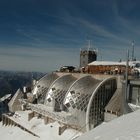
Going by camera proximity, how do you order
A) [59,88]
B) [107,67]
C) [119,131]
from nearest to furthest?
[119,131] < [59,88] < [107,67]

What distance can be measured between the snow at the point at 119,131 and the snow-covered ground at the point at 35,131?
58.3 feet

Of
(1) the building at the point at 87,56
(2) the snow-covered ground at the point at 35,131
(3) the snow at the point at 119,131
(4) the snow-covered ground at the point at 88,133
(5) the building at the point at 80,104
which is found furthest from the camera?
(1) the building at the point at 87,56

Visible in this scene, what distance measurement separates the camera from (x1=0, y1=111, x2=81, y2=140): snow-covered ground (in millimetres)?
25484

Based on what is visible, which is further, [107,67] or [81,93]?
[107,67]

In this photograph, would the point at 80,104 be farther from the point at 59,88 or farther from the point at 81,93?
the point at 59,88

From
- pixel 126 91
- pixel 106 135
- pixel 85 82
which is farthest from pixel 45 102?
pixel 106 135

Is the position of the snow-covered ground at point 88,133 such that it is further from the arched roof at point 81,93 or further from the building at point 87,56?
the building at point 87,56

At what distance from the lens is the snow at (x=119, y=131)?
17.1ft

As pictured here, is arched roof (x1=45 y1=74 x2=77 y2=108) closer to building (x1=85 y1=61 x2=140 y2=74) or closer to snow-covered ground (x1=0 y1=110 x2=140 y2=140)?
building (x1=85 y1=61 x2=140 y2=74)

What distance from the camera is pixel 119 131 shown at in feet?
18.8

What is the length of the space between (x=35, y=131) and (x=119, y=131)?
23.1m

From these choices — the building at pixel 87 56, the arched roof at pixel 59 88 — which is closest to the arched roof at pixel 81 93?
the arched roof at pixel 59 88

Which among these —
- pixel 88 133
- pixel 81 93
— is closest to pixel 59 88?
pixel 81 93

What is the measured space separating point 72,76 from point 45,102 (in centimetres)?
517
